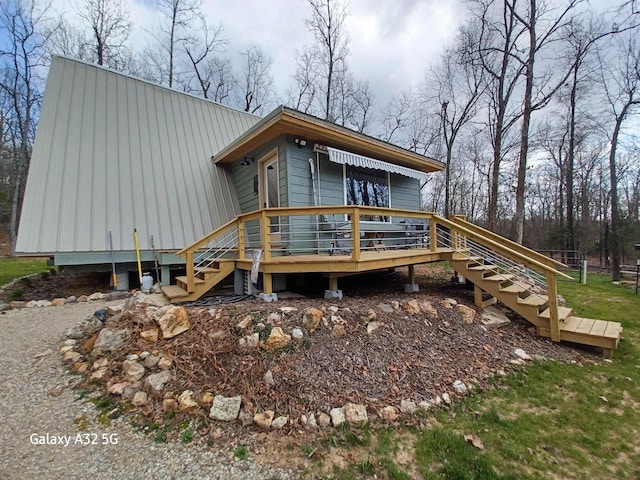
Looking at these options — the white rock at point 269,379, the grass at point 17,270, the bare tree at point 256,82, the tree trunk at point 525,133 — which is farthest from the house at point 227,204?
the bare tree at point 256,82

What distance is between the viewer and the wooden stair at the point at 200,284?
483cm

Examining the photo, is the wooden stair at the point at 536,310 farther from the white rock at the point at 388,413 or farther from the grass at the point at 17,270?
the grass at the point at 17,270

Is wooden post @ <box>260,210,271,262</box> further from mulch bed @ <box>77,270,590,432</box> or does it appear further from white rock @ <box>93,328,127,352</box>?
white rock @ <box>93,328,127,352</box>

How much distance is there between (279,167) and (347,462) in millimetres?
5162

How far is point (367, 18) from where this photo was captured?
12.8 m

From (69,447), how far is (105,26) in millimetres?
19959

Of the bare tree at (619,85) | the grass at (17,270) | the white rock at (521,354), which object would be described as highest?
the bare tree at (619,85)

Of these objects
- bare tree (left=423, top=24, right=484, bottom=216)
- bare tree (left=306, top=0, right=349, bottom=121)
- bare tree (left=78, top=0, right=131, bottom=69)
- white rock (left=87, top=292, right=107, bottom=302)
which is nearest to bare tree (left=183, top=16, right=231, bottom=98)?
bare tree (left=78, top=0, right=131, bottom=69)

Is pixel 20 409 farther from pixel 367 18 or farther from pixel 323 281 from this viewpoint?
pixel 367 18

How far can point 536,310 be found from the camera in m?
4.41

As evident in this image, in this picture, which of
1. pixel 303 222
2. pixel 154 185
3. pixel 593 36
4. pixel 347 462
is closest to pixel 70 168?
pixel 154 185

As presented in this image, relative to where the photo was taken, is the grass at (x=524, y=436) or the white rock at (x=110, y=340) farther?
the white rock at (x=110, y=340)

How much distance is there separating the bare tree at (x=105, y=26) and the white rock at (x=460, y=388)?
2029 cm

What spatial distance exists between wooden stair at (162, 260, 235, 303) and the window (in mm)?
Result: 3300
